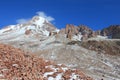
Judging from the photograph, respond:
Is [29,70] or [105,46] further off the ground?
[105,46]

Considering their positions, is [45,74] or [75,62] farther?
[75,62]

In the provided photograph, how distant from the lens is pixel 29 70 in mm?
19297

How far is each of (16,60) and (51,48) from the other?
220 ft

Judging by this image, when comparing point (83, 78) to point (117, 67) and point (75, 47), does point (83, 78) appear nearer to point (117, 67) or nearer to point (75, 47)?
point (117, 67)

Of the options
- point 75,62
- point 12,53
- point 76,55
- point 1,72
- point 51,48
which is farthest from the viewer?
point 51,48

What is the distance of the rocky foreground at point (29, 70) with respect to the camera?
18.4 meters

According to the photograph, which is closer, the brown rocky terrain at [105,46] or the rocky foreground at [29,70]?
the rocky foreground at [29,70]

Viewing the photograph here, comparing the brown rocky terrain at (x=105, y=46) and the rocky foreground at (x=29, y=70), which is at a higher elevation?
the brown rocky terrain at (x=105, y=46)

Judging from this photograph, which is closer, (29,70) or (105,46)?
(29,70)

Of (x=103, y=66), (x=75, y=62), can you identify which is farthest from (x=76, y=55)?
(x=103, y=66)

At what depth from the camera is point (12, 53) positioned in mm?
22234

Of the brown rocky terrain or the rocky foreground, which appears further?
the brown rocky terrain

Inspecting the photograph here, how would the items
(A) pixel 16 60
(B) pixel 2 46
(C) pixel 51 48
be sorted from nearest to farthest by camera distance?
(A) pixel 16 60 < (B) pixel 2 46 < (C) pixel 51 48

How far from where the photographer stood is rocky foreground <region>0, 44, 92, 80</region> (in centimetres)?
1840
